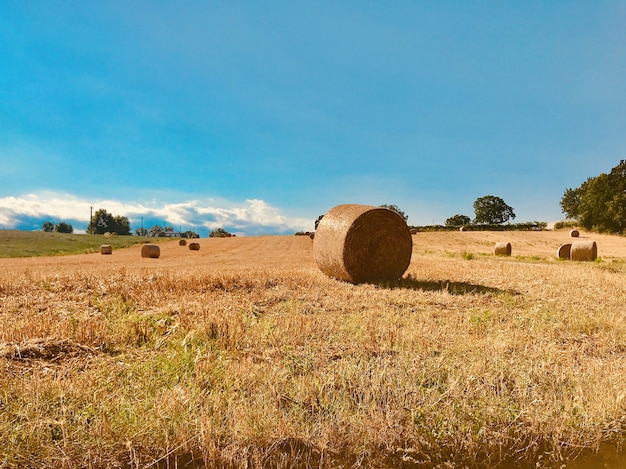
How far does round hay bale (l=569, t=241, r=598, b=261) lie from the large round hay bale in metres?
15.7

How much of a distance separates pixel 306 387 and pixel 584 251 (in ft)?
80.2

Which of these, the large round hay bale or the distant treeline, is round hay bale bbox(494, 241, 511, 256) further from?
the distant treeline

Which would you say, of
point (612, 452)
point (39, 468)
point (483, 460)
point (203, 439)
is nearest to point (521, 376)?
point (612, 452)

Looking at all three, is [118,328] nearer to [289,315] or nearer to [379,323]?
[289,315]

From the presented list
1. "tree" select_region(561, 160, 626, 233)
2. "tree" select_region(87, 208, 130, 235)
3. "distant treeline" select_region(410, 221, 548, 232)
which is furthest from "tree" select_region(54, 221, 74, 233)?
"tree" select_region(561, 160, 626, 233)

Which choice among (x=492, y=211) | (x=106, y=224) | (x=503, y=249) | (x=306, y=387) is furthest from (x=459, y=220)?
(x=306, y=387)

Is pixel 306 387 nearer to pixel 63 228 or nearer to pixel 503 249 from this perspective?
pixel 503 249

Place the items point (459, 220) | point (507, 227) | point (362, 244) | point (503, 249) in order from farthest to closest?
1. point (459, 220)
2. point (507, 227)
3. point (503, 249)
4. point (362, 244)

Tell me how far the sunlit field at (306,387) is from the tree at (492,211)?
93532mm

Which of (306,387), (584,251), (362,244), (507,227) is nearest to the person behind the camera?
(306,387)

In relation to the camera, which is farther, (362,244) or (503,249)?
(503,249)

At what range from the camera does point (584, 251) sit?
2297 centimetres

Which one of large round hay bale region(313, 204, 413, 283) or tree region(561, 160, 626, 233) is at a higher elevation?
tree region(561, 160, 626, 233)

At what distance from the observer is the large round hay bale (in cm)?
1159
